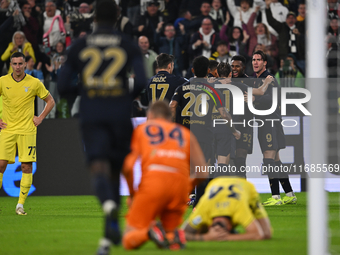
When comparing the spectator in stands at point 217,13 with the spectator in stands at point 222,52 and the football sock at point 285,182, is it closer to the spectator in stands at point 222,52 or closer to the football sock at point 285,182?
the spectator in stands at point 222,52

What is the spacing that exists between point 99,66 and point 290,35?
1005 cm

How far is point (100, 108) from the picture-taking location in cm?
466

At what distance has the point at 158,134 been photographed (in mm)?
4723

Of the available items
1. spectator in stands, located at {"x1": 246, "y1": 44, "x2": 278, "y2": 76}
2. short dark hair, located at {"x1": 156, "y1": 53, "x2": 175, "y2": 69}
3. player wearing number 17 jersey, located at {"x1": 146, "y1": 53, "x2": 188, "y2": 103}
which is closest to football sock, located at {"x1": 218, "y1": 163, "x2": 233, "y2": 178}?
player wearing number 17 jersey, located at {"x1": 146, "y1": 53, "x2": 188, "y2": 103}

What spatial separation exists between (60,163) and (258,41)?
5.56 metres

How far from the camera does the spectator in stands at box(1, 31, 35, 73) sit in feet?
44.4

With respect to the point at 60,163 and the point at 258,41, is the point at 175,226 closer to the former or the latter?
the point at 60,163

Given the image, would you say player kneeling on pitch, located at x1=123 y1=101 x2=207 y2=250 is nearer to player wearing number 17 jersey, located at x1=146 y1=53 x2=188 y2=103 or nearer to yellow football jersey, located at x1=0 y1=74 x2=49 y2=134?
player wearing number 17 jersey, located at x1=146 y1=53 x2=188 y2=103

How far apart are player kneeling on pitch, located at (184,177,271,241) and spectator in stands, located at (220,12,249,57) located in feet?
28.4

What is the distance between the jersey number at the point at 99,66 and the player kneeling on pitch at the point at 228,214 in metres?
1.42

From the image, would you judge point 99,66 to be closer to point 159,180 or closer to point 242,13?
point 159,180

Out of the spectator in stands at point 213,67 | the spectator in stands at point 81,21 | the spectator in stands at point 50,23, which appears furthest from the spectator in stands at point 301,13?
the spectator in stands at point 50,23

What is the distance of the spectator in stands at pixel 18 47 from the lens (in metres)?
13.5

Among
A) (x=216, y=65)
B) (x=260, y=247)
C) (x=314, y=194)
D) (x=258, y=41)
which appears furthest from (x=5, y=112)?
(x=258, y=41)
